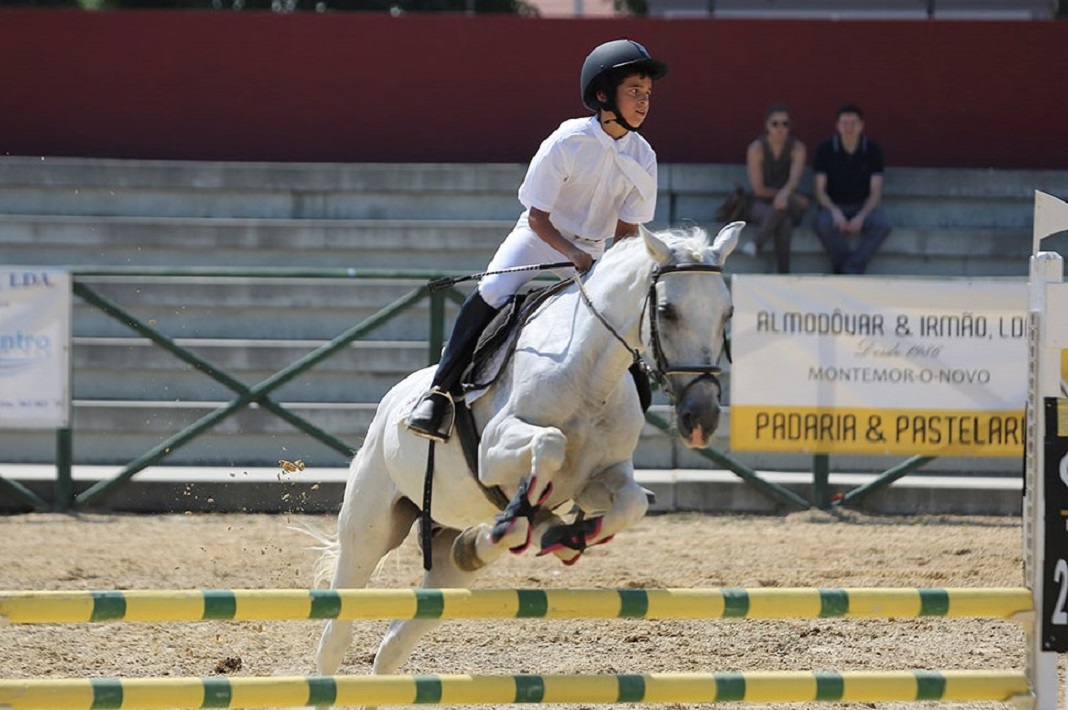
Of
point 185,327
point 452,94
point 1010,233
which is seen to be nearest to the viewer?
point 185,327

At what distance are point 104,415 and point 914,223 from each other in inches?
313

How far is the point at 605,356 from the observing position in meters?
5.69

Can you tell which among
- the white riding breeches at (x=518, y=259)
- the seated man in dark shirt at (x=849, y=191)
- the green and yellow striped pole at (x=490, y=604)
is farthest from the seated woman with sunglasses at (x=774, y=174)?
the green and yellow striped pole at (x=490, y=604)

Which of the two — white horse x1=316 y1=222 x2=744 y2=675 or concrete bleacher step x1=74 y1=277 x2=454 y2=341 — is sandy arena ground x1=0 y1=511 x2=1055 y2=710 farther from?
concrete bleacher step x1=74 y1=277 x2=454 y2=341

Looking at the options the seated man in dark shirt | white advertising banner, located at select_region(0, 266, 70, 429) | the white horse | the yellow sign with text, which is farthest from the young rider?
the seated man in dark shirt

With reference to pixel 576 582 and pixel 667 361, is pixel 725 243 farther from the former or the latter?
pixel 576 582

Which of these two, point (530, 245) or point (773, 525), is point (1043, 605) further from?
point (773, 525)

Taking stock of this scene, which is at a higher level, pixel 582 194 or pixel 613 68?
pixel 613 68

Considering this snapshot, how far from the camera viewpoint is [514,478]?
5.61 metres

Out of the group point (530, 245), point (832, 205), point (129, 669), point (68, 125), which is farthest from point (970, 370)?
point (68, 125)

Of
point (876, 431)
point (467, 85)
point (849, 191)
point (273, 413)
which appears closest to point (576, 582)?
point (876, 431)

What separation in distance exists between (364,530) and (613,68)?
230cm

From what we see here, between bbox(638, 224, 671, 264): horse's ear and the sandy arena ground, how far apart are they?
2507 mm

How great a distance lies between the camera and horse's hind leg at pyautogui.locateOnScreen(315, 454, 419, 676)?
22.1 ft
